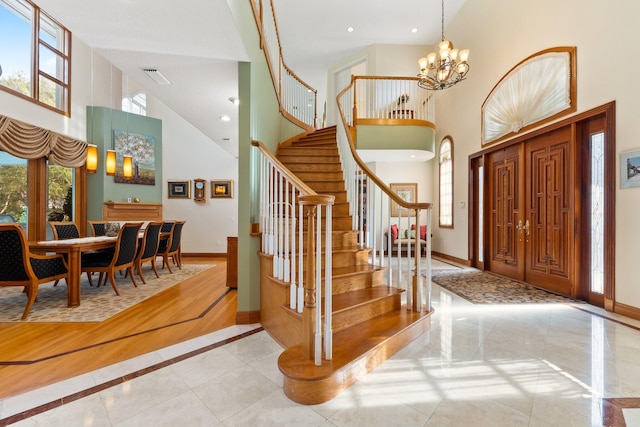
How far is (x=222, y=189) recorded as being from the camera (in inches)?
306

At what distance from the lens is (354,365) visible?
1810 mm

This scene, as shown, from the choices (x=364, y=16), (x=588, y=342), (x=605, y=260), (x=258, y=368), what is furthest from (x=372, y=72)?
(x=258, y=368)

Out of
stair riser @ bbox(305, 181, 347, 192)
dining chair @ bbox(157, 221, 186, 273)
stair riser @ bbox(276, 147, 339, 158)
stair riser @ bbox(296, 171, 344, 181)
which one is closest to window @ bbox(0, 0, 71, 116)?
dining chair @ bbox(157, 221, 186, 273)

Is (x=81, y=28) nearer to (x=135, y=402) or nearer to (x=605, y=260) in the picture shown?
(x=135, y=402)

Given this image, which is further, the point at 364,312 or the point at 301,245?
the point at 364,312

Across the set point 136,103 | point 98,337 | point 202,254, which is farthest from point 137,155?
point 98,337

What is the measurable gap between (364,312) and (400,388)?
734 mm

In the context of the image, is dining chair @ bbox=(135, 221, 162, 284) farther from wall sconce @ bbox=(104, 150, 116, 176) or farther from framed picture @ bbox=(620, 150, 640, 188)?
framed picture @ bbox=(620, 150, 640, 188)


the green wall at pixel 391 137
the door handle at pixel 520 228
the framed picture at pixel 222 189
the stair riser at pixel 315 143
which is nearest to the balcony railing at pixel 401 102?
the green wall at pixel 391 137

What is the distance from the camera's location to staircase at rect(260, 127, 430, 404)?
1658 millimetres

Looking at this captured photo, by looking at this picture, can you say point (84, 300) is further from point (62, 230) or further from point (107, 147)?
point (107, 147)

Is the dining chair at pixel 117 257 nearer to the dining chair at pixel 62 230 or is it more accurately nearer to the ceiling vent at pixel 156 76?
the dining chair at pixel 62 230

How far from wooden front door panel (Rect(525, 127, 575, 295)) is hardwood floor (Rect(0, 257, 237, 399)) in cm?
431

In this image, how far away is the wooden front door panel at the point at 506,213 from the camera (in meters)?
4.66
